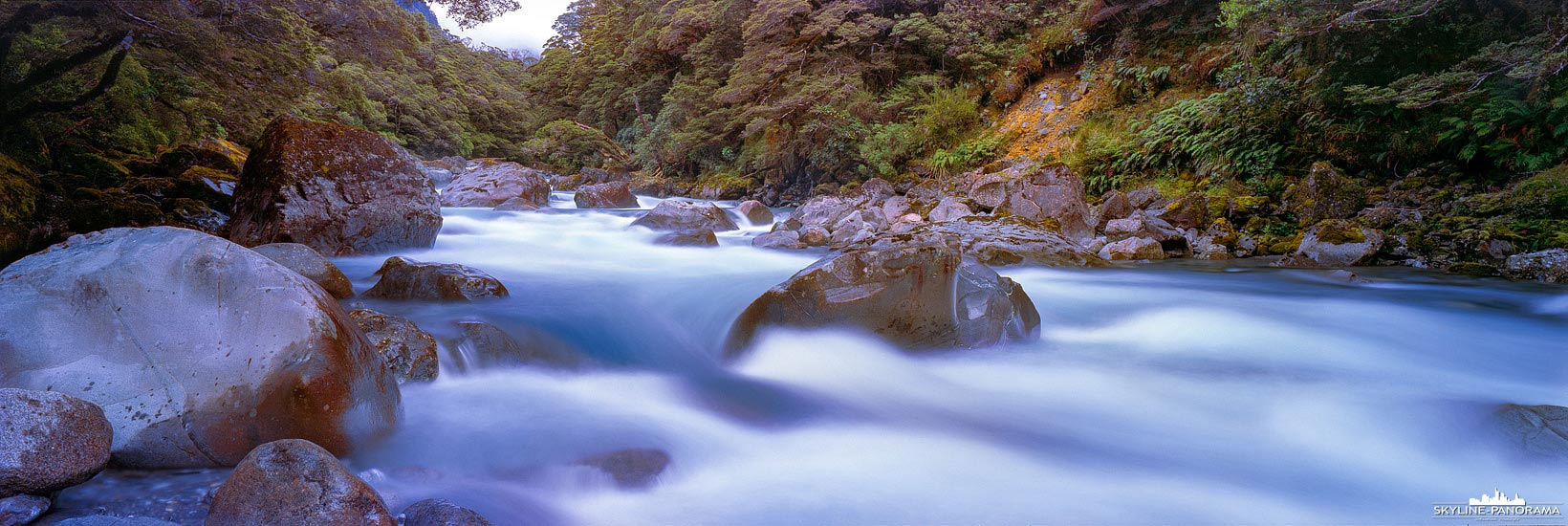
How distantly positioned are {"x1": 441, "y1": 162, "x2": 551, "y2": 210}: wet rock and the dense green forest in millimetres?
2454

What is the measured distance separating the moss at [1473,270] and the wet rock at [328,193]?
1171cm

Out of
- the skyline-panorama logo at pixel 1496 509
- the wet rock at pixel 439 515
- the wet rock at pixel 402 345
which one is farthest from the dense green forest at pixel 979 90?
the skyline-panorama logo at pixel 1496 509

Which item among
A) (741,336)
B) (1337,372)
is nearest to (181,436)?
(741,336)

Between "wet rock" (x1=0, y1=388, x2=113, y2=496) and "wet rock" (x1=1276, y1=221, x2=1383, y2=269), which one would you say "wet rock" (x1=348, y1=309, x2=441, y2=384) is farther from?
"wet rock" (x1=1276, y1=221, x2=1383, y2=269)

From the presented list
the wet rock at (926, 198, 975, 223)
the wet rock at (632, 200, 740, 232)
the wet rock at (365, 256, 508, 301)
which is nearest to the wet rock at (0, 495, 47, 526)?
the wet rock at (365, 256, 508, 301)

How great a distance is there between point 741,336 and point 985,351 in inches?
66.4

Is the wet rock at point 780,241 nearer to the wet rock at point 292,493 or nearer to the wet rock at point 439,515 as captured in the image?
the wet rock at point 439,515

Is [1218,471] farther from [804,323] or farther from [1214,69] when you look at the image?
[1214,69]

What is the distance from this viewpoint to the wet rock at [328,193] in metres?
6.58

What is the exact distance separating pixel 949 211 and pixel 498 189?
958 cm

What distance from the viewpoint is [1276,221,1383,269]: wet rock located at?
7531 mm

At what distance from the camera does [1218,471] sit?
2.99 m

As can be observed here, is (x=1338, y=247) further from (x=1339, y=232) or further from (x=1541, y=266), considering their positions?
(x=1541, y=266)

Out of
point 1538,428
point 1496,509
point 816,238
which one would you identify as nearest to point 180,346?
point 1496,509
